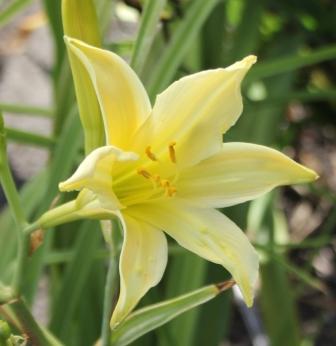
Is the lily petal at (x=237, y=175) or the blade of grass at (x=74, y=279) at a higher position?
the lily petal at (x=237, y=175)

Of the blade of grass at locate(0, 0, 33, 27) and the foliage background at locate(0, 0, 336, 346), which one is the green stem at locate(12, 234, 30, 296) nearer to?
the foliage background at locate(0, 0, 336, 346)

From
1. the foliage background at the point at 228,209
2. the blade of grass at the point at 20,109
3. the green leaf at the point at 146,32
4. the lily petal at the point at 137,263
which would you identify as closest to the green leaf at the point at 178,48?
the foliage background at the point at 228,209

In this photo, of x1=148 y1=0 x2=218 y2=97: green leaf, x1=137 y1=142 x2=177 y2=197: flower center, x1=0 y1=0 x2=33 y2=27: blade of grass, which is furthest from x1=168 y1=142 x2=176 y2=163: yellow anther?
x1=0 y1=0 x2=33 y2=27: blade of grass

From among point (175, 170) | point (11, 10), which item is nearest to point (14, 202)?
point (175, 170)

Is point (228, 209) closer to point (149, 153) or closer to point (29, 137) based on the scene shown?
point (29, 137)

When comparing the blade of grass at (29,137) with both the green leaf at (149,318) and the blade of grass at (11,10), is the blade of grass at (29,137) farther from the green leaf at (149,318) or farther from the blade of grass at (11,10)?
the green leaf at (149,318)

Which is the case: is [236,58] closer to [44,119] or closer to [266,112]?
[266,112]

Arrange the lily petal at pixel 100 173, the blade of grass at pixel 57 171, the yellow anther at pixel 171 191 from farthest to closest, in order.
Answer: the blade of grass at pixel 57 171
the yellow anther at pixel 171 191
the lily petal at pixel 100 173
